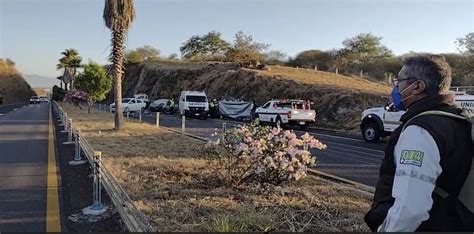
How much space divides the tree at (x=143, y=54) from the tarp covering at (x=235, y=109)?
62.3 meters

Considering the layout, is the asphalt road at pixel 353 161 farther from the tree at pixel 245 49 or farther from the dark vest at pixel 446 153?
the tree at pixel 245 49

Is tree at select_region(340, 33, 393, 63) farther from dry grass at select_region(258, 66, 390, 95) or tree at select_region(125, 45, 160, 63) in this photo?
tree at select_region(125, 45, 160, 63)

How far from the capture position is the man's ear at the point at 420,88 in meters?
2.74

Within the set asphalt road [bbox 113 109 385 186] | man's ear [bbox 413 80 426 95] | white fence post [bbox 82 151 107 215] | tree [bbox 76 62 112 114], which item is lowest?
asphalt road [bbox 113 109 385 186]

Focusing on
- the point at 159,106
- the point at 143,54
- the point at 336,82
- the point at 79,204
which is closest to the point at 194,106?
the point at 159,106

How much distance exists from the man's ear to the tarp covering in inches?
1349

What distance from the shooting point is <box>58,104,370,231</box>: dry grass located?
5.29 meters

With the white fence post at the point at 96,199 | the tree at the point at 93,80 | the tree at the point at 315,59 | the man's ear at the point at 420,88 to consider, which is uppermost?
the tree at the point at 315,59

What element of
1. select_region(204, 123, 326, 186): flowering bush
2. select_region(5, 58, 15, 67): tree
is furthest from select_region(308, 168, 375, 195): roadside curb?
select_region(5, 58, 15, 67): tree

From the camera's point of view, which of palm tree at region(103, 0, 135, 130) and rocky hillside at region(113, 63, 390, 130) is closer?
palm tree at region(103, 0, 135, 130)

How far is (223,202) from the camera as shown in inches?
252

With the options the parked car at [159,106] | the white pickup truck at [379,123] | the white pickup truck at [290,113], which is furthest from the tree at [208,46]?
the white pickup truck at [379,123]

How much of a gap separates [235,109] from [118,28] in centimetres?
1896

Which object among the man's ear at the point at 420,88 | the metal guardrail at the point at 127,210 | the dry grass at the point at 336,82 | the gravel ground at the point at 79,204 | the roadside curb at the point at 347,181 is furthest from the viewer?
the dry grass at the point at 336,82
